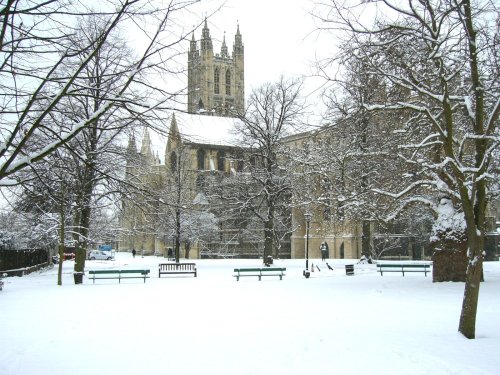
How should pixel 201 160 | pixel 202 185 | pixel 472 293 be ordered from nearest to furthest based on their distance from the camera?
pixel 472 293
pixel 202 185
pixel 201 160

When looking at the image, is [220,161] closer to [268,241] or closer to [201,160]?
[201,160]

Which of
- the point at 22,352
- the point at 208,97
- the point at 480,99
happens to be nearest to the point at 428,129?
the point at 480,99

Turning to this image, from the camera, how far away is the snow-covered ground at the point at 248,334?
7625 mm

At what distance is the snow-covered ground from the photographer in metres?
7.62

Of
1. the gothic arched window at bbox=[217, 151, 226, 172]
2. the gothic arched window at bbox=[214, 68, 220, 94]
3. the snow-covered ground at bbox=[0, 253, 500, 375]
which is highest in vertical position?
the gothic arched window at bbox=[214, 68, 220, 94]

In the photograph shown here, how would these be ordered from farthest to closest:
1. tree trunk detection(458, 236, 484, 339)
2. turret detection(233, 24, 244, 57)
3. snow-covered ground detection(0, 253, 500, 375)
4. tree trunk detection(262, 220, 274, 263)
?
1. turret detection(233, 24, 244, 57)
2. tree trunk detection(262, 220, 274, 263)
3. tree trunk detection(458, 236, 484, 339)
4. snow-covered ground detection(0, 253, 500, 375)

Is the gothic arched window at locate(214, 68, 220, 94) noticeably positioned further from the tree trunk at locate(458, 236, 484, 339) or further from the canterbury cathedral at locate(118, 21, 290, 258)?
the tree trunk at locate(458, 236, 484, 339)

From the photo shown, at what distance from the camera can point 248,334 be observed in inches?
398

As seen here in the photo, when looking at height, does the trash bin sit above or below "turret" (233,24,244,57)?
below

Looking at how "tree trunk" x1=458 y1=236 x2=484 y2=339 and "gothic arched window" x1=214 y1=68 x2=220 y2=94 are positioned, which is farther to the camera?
"gothic arched window" x1=214 y1=68 x2=220 y2=94

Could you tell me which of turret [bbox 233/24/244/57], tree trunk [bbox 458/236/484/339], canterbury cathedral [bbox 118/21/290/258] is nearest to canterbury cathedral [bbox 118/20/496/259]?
canterbury cathedral [bbox 118/21/290/258]

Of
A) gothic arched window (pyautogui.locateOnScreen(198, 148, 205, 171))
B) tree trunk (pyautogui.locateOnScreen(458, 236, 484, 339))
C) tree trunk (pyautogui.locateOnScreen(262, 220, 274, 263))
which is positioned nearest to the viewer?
tree trunk (pyautogui.locateOnScreen(458, 236, 484, 339))

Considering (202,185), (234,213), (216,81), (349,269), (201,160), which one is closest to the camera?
(349,269)

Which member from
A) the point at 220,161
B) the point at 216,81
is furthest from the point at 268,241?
the point at 216,81
